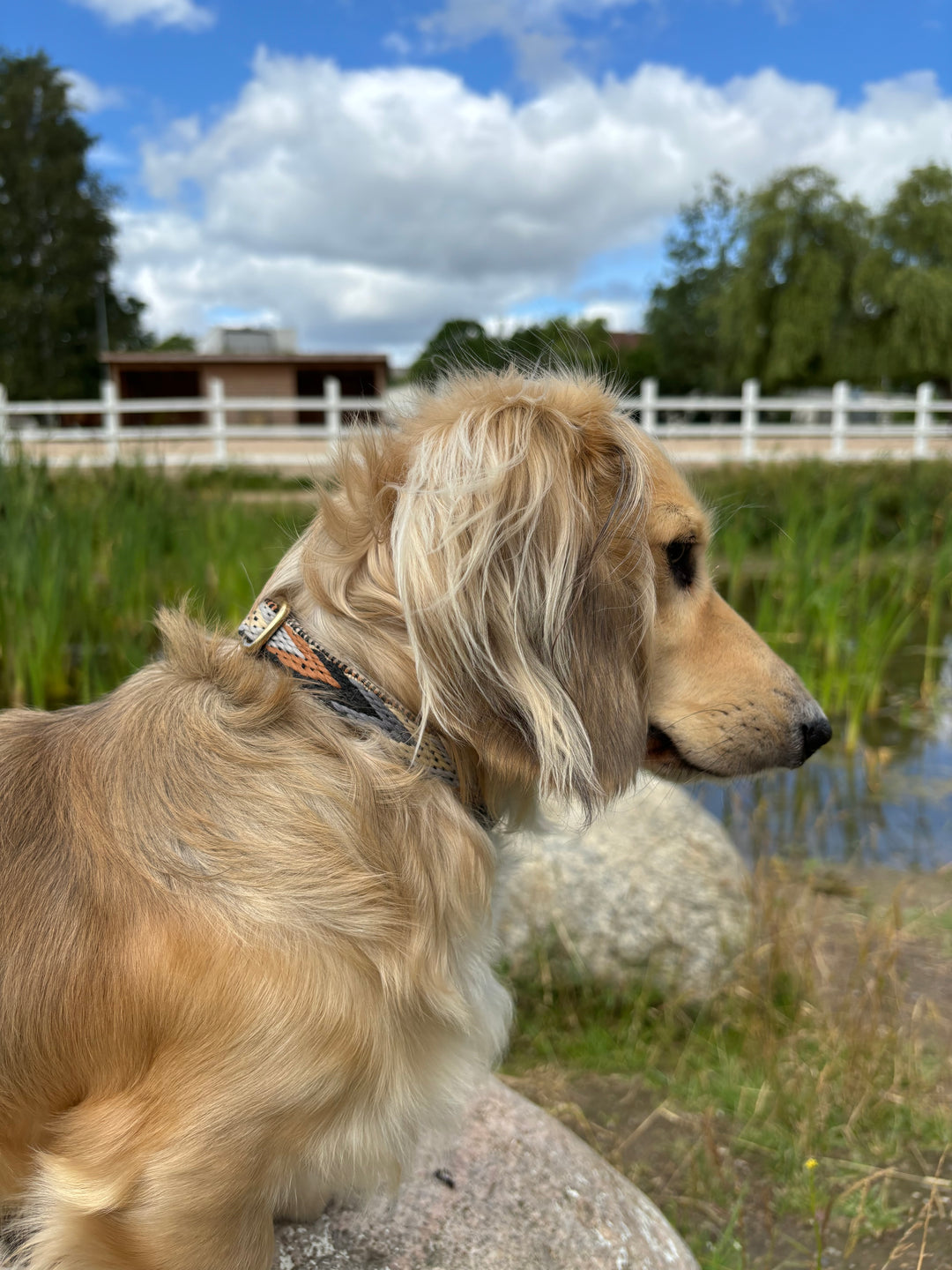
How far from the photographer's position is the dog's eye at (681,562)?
2203 mm

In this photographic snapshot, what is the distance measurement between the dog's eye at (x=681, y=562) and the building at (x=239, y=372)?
3508 centimetres

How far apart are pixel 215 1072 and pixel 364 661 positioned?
81cm

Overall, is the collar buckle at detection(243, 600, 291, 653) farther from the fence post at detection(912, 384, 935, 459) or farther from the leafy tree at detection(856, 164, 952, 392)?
the leafy tree at detection(856, 164, 952, 392)

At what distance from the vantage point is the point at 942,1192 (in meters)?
2.93

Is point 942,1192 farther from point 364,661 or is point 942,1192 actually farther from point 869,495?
point 869,495

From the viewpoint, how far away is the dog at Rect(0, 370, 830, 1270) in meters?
1.64

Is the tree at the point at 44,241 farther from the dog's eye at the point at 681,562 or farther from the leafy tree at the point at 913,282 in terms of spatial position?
the dog's eye at the point at 681,562

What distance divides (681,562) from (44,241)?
5393 centimetres

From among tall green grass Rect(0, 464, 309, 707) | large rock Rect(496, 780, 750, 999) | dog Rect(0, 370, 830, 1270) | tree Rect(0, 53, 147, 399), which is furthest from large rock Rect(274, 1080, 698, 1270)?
tree Rect(0, 53, 147, 399)

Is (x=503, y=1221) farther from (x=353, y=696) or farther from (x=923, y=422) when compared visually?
(x=923, y=422)

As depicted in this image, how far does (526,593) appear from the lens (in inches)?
76.2

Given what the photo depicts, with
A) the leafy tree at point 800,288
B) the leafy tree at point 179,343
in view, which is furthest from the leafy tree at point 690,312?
the leafy tree at point 179,343

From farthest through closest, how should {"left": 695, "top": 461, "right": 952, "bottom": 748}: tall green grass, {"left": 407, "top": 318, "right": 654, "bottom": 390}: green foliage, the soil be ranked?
{"left": 695, "top": 461, "right": 952, "bottom": 748}: tall green grass → the soil → {"left": 407, "top": 318, "right": 654, "bottom": 390}: green foliage

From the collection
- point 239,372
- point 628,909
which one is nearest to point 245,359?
point 239,372
